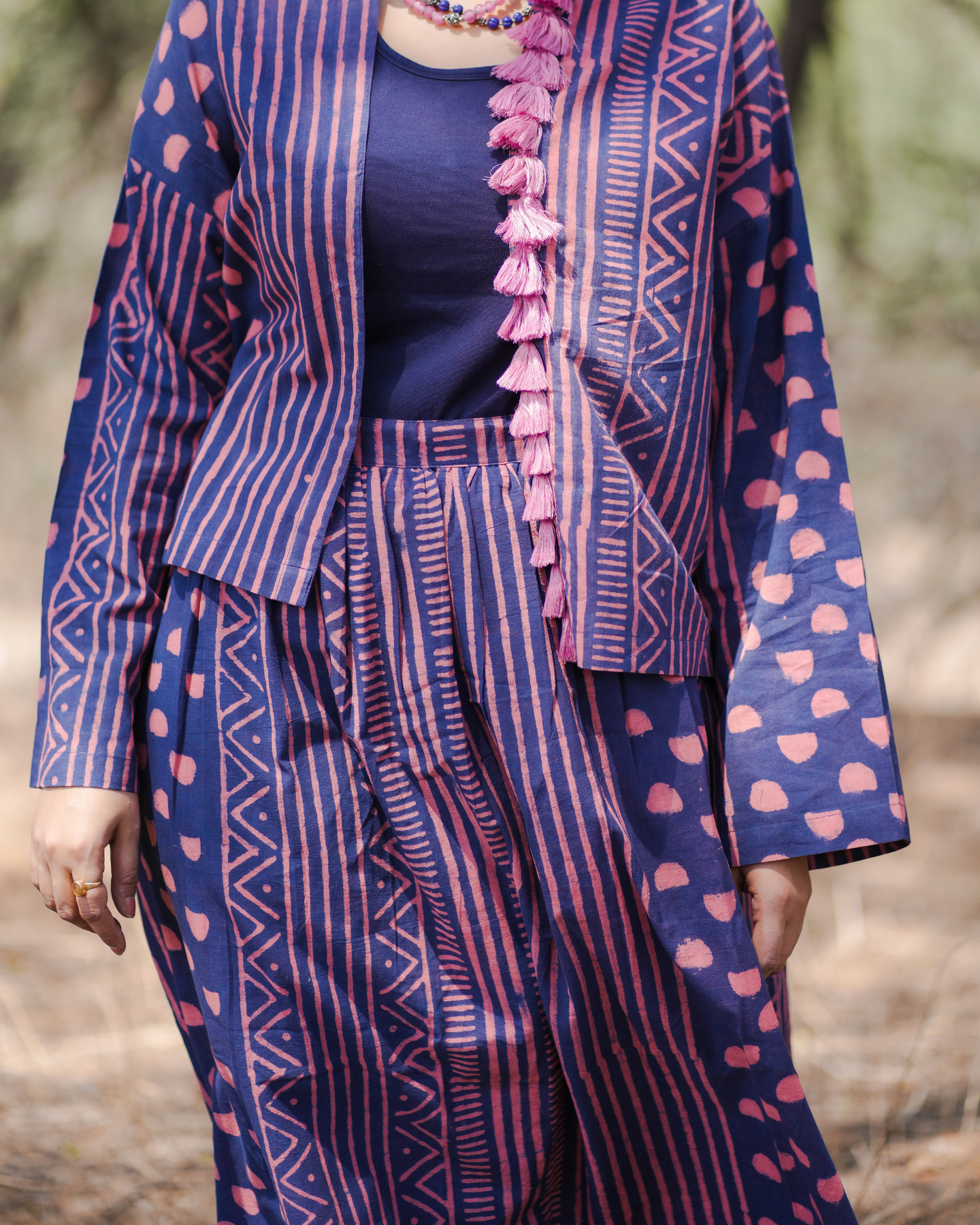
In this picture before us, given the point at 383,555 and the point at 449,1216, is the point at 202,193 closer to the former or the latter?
the point at 383,555

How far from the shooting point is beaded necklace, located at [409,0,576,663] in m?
0.82

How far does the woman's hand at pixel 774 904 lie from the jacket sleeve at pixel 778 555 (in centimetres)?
2

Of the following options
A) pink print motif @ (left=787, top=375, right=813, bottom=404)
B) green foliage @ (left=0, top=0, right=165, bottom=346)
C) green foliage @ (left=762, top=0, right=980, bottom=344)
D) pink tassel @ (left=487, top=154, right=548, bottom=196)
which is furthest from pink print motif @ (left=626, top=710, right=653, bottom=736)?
green foliage @ (left=0, top=0, right=165, bottom=346)

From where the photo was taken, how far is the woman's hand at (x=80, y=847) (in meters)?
0.89

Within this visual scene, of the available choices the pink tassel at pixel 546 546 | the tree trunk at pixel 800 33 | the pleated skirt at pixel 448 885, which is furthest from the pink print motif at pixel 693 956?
the tree trunk at pixel 800 33

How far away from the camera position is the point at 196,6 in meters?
0.91

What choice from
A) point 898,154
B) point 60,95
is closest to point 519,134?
point 60,95

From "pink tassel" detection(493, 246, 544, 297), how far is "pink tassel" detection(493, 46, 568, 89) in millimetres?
135

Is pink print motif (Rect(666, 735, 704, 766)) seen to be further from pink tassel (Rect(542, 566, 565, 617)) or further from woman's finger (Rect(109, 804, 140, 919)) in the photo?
woman's finger (Rect(109, 804, 140, 919))

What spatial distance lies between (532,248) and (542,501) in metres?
0.20

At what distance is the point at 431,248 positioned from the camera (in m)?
0.85

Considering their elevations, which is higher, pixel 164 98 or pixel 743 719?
pixel 164 98

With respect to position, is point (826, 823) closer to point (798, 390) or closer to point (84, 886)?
point (798, 390)

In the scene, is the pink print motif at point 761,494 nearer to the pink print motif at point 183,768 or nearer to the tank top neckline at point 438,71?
the tank top neckline at point 438,71
